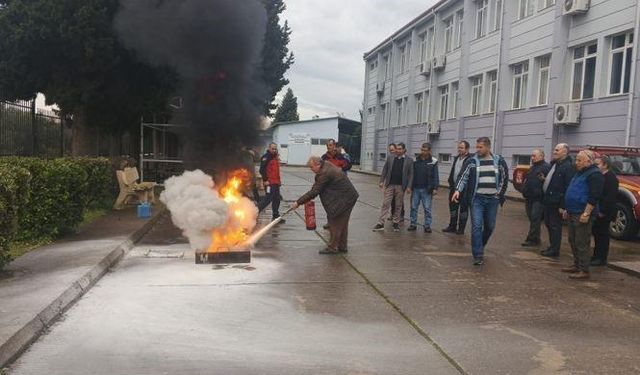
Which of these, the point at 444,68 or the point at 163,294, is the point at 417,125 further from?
the point at 163,294

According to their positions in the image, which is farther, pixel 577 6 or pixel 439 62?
pixel 439 62

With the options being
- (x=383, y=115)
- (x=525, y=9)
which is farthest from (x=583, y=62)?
(x=383, y=115)

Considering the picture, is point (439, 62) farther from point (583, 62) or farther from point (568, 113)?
point (568, 113)

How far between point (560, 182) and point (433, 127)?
23009mm

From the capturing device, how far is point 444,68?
3155cm

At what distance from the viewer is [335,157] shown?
11.9 metres

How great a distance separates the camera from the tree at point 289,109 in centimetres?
9406

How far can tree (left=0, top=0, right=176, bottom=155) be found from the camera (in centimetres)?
1241

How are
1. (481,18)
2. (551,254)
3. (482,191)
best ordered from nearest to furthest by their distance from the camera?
(482,191) < (551,254) < (481,18)

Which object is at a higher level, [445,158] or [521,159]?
[521,159]

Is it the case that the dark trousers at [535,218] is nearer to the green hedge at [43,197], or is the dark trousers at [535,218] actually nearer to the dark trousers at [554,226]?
the dark trousers at [554,226]

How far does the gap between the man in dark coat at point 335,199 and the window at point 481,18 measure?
2022 cm

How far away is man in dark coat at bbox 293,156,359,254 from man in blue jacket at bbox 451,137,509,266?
1716 millimetres

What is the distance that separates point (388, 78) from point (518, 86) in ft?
63.2
